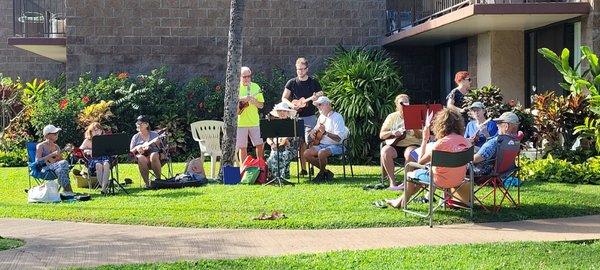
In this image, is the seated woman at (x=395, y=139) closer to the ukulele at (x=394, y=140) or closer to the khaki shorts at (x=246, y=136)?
the ukulele at (x=394, y=140)

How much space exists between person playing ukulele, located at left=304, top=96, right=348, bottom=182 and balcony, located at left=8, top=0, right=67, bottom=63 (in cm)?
947

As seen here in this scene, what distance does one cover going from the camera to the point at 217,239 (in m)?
8.86

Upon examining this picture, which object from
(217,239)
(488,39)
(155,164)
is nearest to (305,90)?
(155,164)

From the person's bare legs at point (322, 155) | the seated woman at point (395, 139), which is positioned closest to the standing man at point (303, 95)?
the person's bare legs at point (322, 155)

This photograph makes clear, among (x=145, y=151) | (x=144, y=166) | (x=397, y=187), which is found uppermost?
(x=145, y=151)

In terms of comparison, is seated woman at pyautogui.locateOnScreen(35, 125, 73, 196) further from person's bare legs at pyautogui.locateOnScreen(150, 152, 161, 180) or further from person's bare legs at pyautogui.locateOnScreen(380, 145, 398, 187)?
person's bare legs at pyautogui.locateOnScreen(380, 145, 398, 187)

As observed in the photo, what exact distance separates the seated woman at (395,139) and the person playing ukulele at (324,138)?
3.21 ft

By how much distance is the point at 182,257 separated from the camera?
26.0 ft

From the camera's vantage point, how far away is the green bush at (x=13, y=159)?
717 inches

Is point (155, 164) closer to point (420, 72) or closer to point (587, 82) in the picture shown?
point (587, 82)

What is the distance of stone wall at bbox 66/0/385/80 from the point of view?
2016 cm

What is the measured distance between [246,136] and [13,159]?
6.46 m

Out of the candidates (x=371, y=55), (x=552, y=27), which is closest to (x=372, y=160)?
(x=371, y=55)

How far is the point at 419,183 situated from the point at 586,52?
4.59 m
